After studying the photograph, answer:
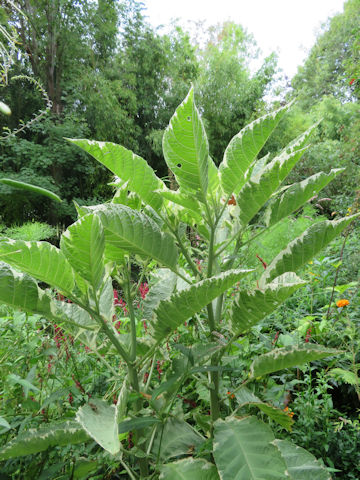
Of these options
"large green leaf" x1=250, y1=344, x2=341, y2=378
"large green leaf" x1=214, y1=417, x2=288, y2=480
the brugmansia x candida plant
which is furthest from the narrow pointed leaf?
"large green leaf" x1=214, y1=417, x2=288, y2=480

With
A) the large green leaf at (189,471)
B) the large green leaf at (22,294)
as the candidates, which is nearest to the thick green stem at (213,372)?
the large green leaf at (189,471)

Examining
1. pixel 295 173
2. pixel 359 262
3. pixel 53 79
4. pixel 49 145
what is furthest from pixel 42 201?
pixel 359 262

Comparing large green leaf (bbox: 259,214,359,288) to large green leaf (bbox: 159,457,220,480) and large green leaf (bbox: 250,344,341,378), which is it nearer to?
large green leaf (bbox: 250,344,341,378)

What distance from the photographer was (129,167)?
502 mm

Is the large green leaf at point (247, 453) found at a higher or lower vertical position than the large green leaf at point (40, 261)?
lower

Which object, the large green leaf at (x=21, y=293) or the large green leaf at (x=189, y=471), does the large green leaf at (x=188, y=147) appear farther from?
the large green leaf at (x=189, y=471)

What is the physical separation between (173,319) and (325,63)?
22.4 metres

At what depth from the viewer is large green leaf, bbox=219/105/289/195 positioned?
1.58 feet

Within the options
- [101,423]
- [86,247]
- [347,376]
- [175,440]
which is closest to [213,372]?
[175,440]

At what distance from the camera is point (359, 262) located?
2189 mm

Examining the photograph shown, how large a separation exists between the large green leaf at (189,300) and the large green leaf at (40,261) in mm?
141

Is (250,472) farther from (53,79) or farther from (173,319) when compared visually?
(53,79)

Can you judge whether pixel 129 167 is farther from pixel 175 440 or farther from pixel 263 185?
pixel 175 440

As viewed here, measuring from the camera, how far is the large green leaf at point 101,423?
33 centimetres
